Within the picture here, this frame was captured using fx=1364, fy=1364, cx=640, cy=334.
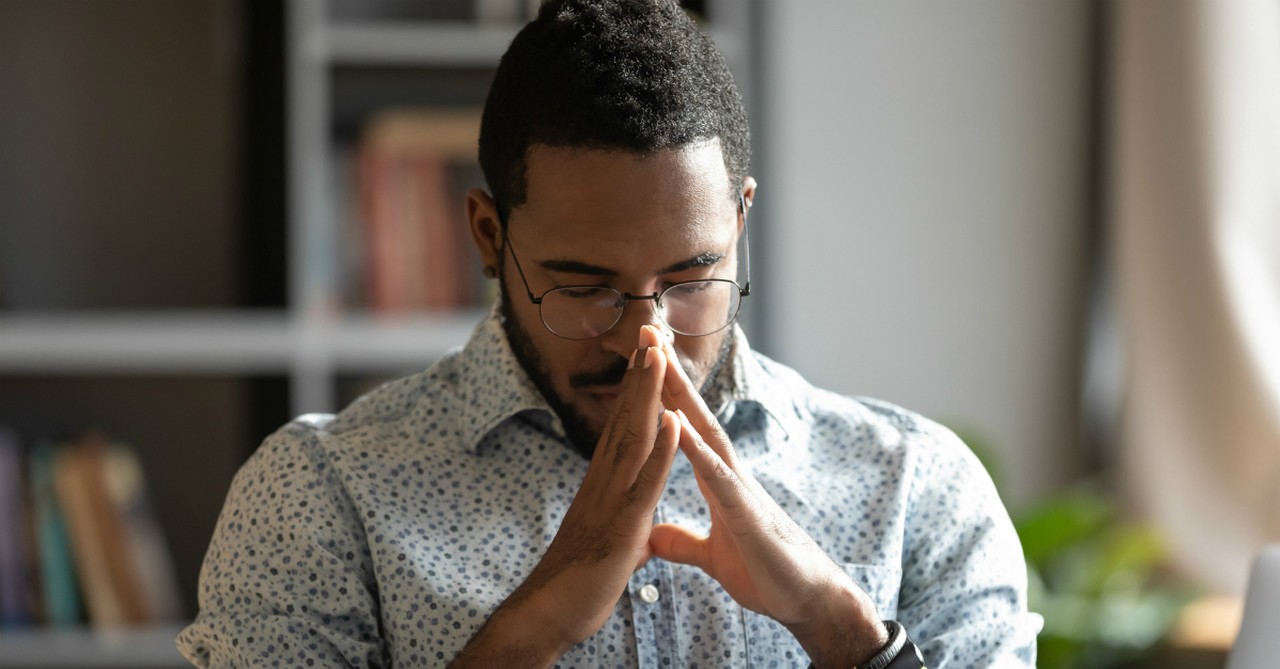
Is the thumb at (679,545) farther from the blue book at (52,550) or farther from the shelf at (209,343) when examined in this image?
the blue book at (52,550)

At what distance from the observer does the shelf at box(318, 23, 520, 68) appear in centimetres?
243

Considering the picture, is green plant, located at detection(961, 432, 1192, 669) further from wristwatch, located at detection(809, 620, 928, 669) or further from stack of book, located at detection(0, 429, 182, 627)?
stack of book, located at detection(0, 429, 182, 627)

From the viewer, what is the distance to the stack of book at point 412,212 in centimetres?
249

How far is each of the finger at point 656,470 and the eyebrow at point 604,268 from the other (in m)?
Answer: 0.14

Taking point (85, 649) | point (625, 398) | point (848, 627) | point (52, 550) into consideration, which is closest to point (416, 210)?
point (52, 550)

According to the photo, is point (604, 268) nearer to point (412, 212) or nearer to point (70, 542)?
point (412, 212)

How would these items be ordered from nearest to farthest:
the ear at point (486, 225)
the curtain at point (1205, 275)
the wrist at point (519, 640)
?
the wrist at point (519, 640) < the ear at point (486, 225) < the curtain at point (1205, 275)

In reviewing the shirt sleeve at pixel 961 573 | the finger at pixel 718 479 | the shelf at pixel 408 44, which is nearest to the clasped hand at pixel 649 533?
the finger at pixel 718 479

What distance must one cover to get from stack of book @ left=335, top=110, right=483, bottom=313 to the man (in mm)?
1175

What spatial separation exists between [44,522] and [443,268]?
0.82 meters

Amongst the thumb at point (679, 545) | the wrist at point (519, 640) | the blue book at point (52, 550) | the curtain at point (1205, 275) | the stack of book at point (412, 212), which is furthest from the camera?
the stack of book at point (412, 212)

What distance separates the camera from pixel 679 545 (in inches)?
47.8

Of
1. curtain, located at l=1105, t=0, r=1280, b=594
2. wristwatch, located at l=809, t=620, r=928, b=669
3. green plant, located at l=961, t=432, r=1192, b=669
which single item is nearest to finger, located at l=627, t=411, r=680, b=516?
wristwatch, located at l=809, t=620, r=928, b=669

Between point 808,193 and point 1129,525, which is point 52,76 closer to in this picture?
point 808,193
